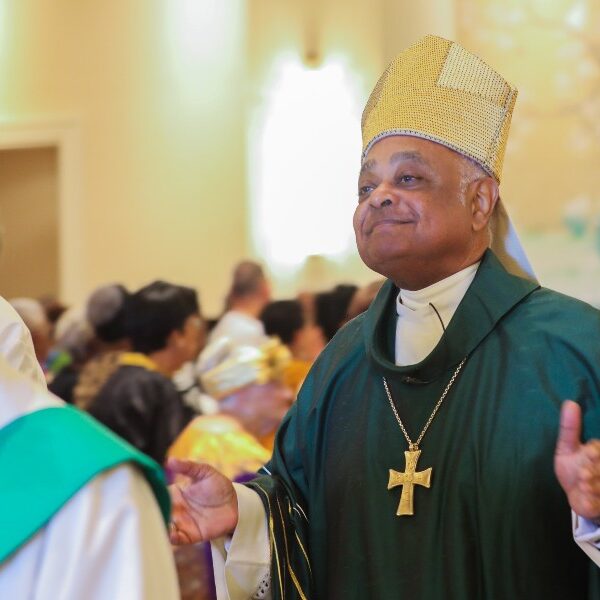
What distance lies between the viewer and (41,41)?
29.7ft

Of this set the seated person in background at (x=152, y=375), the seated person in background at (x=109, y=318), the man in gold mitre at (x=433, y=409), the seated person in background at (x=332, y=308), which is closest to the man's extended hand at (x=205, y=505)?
the man in gold mitre at (x=433, y=409)

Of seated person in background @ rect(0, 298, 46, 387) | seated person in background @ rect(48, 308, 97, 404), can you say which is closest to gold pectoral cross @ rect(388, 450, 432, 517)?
seated person in background @ rect(0, 298, 46, 387)

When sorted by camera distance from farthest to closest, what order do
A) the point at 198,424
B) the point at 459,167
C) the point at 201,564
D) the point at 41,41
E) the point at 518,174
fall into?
the point at 41,41 → the point at 518,174 → the point at 198,424 → the point at 201,564 → the point at 459,167

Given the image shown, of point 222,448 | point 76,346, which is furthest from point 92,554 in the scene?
point 76,346

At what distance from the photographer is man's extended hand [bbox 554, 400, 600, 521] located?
2.27 meters

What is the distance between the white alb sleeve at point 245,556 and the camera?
268cm

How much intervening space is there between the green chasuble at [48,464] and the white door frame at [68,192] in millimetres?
7725

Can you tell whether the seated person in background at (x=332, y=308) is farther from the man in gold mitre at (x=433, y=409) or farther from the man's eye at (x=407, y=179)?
the man's eye at (x=407, y=179)

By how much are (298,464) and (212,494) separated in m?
0.30

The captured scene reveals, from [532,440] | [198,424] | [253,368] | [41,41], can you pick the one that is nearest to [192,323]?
[253,368]

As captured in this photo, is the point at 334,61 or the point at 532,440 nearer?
the point at 532,440

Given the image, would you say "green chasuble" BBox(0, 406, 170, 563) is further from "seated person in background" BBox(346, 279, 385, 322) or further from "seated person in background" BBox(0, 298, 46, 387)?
"seated person in background" BBox(346, 279, 385, 322)

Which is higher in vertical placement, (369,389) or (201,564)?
(369,389)

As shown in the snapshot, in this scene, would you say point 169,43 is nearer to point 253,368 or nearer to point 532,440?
point 253,368
